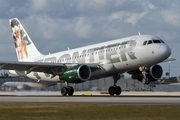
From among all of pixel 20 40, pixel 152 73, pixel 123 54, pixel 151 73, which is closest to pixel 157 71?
pixel 152 73

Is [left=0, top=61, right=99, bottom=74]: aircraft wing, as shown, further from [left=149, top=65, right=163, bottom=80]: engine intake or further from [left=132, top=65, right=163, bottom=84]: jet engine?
[left=149, top=65, right=163, bottom=80]: engine intake

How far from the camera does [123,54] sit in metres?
38.2

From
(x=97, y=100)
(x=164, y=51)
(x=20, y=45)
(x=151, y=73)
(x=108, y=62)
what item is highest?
(x=20, y=45)

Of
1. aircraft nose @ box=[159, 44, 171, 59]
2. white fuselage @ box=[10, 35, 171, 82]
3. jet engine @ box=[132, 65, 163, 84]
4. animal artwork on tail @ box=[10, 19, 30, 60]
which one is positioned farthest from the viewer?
animal artwork on tail @ box=[10, 19, 30, 60]

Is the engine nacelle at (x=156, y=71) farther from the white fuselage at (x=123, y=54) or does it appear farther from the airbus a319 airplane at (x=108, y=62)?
the white fuselage at (x=123, y=54)

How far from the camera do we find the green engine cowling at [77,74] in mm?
38250

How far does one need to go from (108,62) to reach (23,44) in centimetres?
1869

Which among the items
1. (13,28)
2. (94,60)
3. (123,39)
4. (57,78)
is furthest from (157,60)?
(13,28)

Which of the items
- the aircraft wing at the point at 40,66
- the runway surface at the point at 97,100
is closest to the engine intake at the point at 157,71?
the runway surface at the point at 97,100

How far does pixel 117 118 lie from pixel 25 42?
38841 mm

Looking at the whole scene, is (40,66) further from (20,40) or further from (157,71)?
(157,71)

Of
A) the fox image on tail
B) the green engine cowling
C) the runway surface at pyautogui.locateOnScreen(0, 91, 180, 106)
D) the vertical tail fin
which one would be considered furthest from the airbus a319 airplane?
the fox image on tail

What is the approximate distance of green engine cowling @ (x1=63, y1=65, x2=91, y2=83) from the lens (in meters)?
38.2

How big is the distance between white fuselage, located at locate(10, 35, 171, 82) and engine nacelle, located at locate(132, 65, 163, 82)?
252 cm
